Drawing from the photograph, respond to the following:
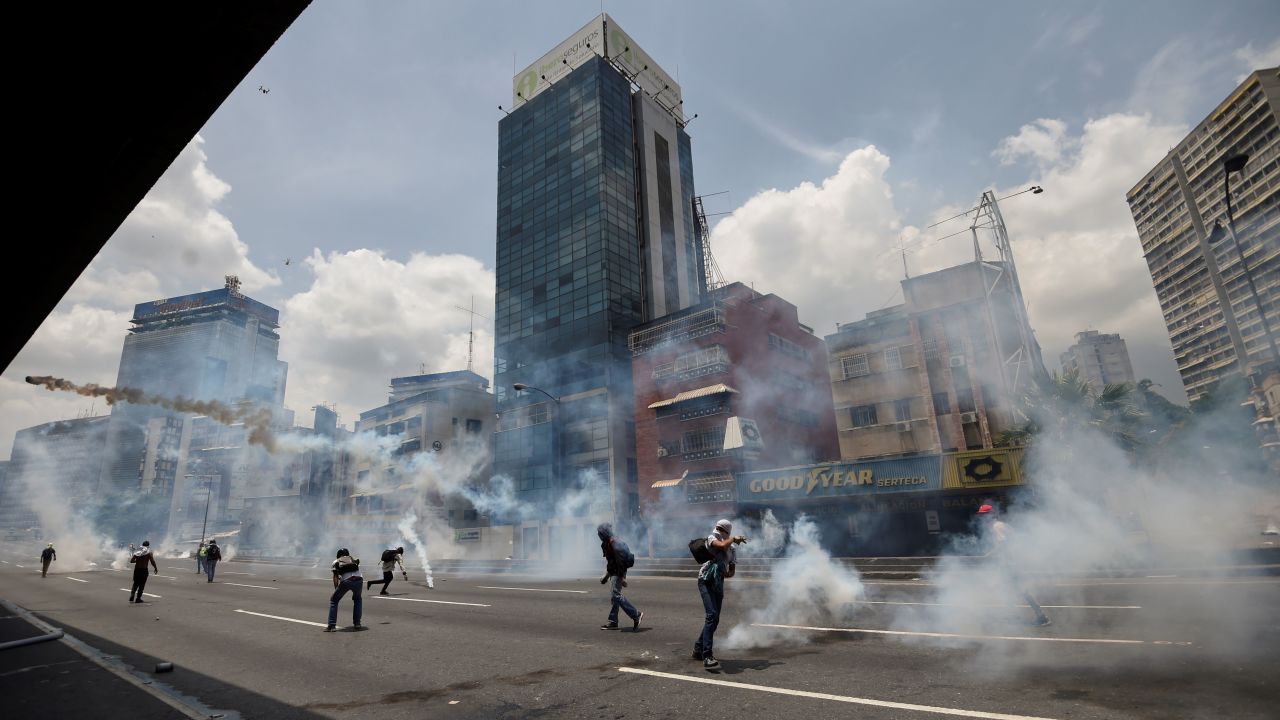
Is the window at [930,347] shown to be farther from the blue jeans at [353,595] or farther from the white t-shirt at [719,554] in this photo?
the blue jeans at [353,595]

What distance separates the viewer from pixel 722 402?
Result: 116 ft

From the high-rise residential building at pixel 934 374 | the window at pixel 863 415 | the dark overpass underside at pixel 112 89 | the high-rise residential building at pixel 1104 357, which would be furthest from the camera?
the high-rise residential building at pixel 1104 357

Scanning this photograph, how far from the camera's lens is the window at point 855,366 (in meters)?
36.5

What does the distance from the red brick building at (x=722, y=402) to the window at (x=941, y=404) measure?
8.45 metres

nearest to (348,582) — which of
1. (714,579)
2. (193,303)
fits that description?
(714,579)

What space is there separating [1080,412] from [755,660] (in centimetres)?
2720

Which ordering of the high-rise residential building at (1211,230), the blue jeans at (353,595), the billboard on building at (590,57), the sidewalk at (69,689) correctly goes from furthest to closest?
the billboard on building at (590,57) < the high-rise residential building at (1211,230) < the blue jeans at (353,595) < the sidewalk at (69,689)

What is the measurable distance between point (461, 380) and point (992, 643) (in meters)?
95.5

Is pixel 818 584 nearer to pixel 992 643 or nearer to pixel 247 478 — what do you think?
pixel 992 643

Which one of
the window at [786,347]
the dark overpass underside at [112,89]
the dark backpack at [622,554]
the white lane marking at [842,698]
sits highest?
the window at [786,347]

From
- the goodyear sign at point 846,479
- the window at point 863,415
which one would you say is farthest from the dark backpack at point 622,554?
the window at point 863,415

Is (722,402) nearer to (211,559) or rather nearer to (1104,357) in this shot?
(211,559)

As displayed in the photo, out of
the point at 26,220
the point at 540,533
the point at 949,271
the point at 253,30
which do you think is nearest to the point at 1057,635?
the point at 253,30

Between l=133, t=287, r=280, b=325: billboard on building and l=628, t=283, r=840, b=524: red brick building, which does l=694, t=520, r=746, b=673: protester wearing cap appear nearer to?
l=628, t=283, r=840, b=524: red brick building
